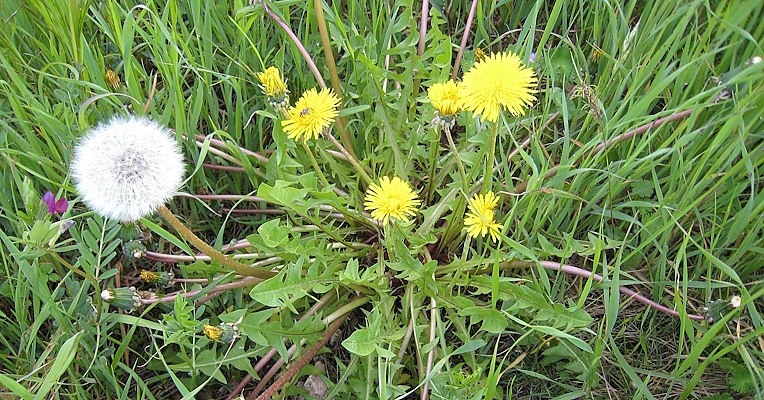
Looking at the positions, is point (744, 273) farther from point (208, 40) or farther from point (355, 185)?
point (208, 40)

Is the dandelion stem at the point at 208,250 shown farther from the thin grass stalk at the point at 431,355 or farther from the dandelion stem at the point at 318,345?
the thin grass stalk at the point at 431,355

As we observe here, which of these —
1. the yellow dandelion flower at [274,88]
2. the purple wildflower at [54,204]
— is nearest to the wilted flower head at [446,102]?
the yellow dandelion flower at [274,88]

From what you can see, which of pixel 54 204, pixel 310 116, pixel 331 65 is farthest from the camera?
pixel 331 65

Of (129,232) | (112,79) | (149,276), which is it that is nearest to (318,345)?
(149,276)

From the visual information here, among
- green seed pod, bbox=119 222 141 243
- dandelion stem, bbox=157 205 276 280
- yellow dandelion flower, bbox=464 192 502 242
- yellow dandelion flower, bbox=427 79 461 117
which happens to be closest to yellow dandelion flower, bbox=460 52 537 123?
yellow dandelion flower, bbox=427 79 461 117

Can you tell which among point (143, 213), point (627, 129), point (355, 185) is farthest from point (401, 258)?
point (627, 129)

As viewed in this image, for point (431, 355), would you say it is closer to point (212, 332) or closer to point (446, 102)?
point (212, 332)

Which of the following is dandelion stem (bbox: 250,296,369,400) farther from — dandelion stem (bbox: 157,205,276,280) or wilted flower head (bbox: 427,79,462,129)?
wilted flower head (bbox: 427,79,462,129)
